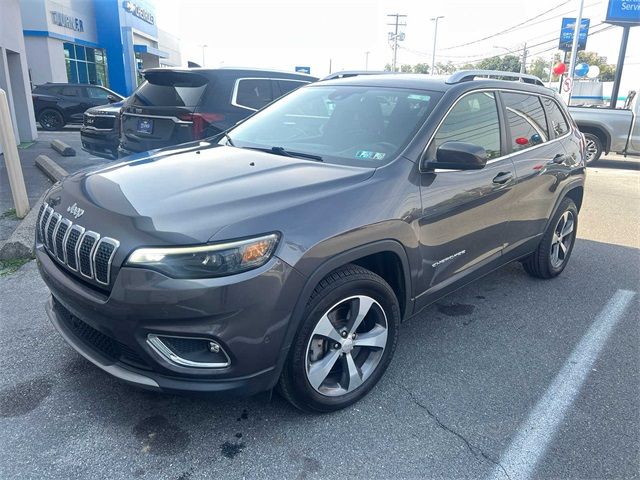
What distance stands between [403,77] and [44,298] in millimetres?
3265

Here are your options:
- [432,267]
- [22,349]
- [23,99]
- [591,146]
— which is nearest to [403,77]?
[432,267]

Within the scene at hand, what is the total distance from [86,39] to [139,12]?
7.92 m

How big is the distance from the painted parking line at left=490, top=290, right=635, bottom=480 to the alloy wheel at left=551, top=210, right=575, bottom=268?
81cm

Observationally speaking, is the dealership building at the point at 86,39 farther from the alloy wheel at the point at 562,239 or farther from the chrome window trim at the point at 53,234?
the alloy wheel at the point at 562,239

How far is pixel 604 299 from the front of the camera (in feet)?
14.6

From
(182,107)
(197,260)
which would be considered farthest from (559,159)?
(182,107)

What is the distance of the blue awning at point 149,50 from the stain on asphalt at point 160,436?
3366 cm

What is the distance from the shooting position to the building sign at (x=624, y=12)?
20.4m

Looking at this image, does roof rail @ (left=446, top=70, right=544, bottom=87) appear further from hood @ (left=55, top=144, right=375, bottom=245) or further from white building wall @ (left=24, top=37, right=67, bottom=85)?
white building wall @ (left=24, top=37, right=67, bottom=85)

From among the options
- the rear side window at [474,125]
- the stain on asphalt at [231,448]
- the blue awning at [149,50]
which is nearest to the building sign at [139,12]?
the blue awning at [149,50]

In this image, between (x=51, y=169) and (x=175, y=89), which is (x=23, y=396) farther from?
(x=51, y=169)

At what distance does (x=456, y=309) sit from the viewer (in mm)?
4156

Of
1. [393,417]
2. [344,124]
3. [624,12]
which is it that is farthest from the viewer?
[624,12]

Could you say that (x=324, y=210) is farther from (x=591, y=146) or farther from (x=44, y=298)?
(x=591, y=146)
